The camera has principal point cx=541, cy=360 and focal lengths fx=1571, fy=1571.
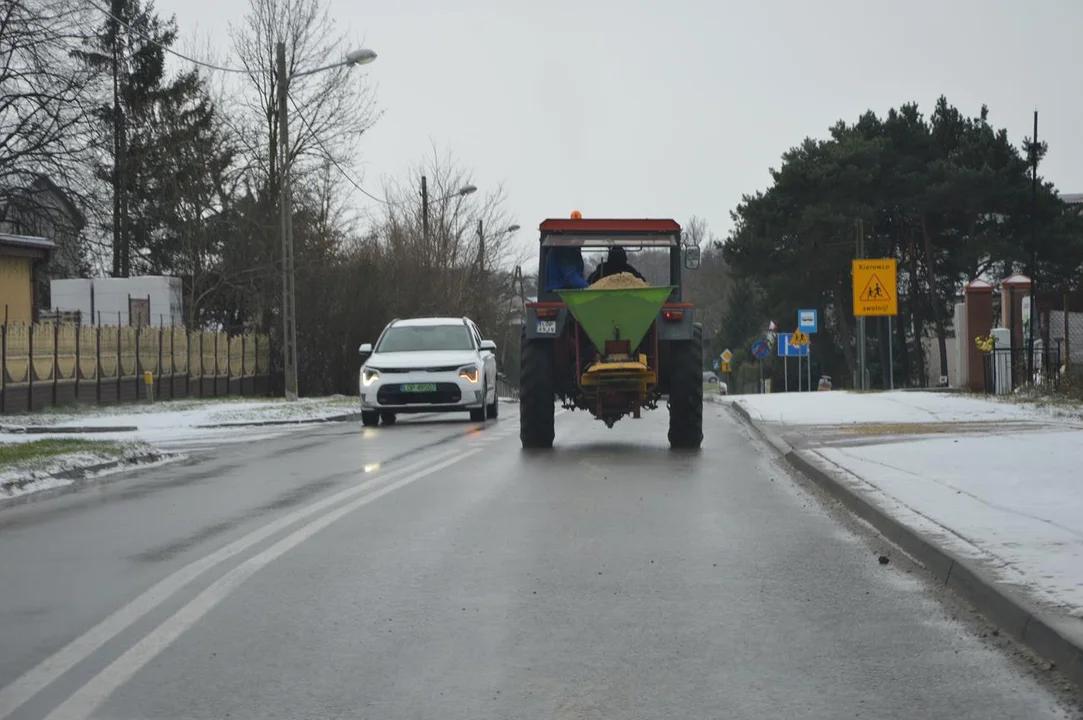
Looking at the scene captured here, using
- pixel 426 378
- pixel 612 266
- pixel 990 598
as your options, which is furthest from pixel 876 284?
pixel 990 598

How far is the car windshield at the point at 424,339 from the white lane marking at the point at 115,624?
15.0 meters

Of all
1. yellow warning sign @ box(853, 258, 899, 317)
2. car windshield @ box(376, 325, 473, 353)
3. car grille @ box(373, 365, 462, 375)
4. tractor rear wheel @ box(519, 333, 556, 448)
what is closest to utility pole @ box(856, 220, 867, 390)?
yellow warning sign @ box(853, 258, 899, 317)

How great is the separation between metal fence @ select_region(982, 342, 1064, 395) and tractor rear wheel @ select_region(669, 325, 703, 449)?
1113 cm

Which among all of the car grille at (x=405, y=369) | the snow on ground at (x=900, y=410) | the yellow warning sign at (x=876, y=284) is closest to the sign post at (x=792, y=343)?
the yellow warning sign at (x=876, y=284)

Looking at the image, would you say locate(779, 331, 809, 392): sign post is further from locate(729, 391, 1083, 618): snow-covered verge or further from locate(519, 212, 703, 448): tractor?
locate(519, 212, 703, 448): tractor

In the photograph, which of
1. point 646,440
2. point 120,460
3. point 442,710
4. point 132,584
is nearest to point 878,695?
point 442,710

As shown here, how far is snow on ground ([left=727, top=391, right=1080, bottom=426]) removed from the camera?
21.3m

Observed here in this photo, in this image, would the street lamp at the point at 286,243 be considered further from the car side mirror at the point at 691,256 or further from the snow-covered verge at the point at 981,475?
the car side mirror at the point at 691,256

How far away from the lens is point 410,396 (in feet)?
80.2

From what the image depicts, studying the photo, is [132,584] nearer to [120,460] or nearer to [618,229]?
[120,460]

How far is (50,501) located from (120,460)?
3.54 metres

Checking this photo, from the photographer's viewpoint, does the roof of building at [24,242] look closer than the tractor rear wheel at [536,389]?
No

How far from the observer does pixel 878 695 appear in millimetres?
5512

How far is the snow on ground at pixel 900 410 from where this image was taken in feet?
69.8
